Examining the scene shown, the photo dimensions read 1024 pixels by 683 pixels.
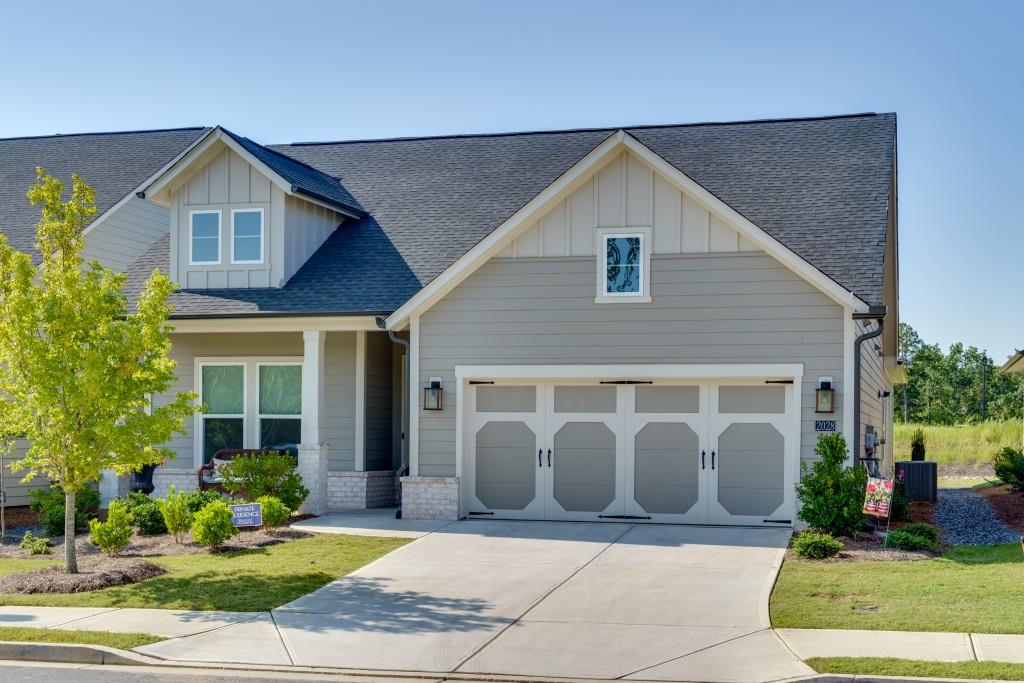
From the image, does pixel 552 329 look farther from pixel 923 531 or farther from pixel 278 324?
pixel 923 531

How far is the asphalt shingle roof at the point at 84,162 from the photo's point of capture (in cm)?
2425

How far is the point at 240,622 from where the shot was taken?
36.7 feet

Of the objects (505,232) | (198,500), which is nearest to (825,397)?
(505,232)

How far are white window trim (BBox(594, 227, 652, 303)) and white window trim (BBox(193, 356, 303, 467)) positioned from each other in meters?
6.22

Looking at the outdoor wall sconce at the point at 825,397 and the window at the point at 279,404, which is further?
the window at the point at 279,404

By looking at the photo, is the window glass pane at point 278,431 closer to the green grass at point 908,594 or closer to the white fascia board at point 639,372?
the white fascia board at point 639,372

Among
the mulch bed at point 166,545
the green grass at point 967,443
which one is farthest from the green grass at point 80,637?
the green grass at point 967,443

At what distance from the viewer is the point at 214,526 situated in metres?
15.1

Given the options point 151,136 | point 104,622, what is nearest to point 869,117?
point 151,136

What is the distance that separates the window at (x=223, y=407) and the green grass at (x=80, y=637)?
10.5 m

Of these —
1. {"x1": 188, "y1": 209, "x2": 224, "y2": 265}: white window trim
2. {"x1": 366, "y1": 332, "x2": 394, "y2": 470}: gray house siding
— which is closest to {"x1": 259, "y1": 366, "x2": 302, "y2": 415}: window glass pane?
{"x1": 366, "y1": 332, "x2": 394, "y2": 470}: gray house siding

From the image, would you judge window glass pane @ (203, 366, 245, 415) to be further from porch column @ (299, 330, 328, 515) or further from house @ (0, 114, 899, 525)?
porch column @ (299, 330, 328, 515)

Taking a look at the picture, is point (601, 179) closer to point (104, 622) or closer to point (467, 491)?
point (467, 491)

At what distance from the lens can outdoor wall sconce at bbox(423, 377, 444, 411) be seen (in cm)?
1825
